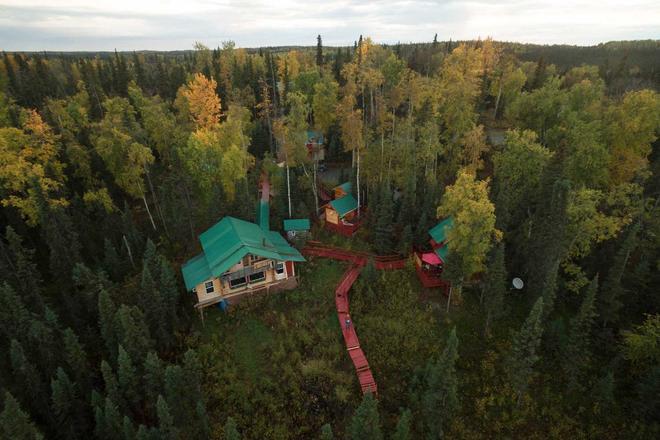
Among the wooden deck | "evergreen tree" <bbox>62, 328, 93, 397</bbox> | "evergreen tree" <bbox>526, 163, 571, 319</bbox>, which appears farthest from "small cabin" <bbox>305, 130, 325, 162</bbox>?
"evergreen tree" <bbox>62, 328, 93, 397</bbox>

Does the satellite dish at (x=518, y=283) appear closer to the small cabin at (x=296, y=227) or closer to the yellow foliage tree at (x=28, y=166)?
the small cabin at (x=296, y=227)

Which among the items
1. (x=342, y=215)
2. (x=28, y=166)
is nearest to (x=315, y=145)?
(x=342, y=215)

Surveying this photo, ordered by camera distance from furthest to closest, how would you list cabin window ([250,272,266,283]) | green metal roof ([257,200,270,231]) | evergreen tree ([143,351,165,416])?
green metal roof ([257,200,270,231]) < cabin window ([250,272,266,283]) < evergreen tree ([143,351,165,416])

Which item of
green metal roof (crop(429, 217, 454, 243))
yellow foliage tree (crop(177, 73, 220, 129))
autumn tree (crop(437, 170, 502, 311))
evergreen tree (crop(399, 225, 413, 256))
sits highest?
yellow foliage tree (crop(177, 73, 220, 129))

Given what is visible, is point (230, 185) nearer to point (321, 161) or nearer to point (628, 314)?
point (321, 161)

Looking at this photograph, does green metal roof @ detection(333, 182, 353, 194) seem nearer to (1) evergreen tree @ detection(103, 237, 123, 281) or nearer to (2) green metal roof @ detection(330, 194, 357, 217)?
(2) green metal roof @ detection(330, 194, 357, 217)

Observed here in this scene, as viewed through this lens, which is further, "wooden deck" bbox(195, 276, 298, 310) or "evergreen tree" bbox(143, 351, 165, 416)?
"wooden deck" bbox(195, 276, 298, 310)
